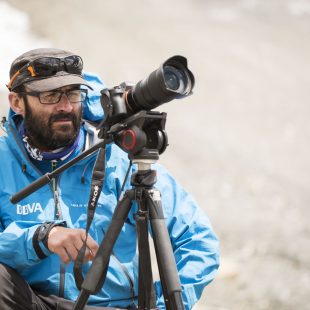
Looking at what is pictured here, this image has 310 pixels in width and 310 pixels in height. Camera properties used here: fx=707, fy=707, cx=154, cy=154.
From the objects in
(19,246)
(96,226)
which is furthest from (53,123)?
(19,246)

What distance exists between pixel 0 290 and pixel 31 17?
11.2 metres

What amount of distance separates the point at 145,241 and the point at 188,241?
48 centimetres

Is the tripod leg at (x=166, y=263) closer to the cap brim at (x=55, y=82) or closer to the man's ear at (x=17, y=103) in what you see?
the cap brim at (x=55, y=82)

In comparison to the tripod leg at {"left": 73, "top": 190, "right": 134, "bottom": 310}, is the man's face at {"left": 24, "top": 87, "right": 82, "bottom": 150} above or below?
above

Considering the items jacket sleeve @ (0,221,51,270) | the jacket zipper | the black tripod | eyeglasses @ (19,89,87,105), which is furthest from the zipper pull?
the black tripod

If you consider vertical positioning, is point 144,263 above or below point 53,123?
below

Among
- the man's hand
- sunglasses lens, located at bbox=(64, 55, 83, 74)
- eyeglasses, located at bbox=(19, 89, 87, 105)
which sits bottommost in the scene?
the man's hand

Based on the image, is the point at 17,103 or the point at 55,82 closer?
the point at 55,82

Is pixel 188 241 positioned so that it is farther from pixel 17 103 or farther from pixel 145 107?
pixel 17 103

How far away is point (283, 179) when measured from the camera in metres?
10.8

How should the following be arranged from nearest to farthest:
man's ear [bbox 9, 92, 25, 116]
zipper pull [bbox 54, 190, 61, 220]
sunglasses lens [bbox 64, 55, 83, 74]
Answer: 1. zipper pull [bbox 54, 190, 61, 220]
2. sunglasses lens [bbox 64, 55, 83, 74]
3. man's ear [bbox 9, 92, 25, 116]

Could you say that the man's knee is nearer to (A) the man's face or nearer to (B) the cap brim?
(A) the man's face

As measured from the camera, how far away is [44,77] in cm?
343

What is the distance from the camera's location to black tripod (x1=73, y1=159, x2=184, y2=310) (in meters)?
→ 2.66
